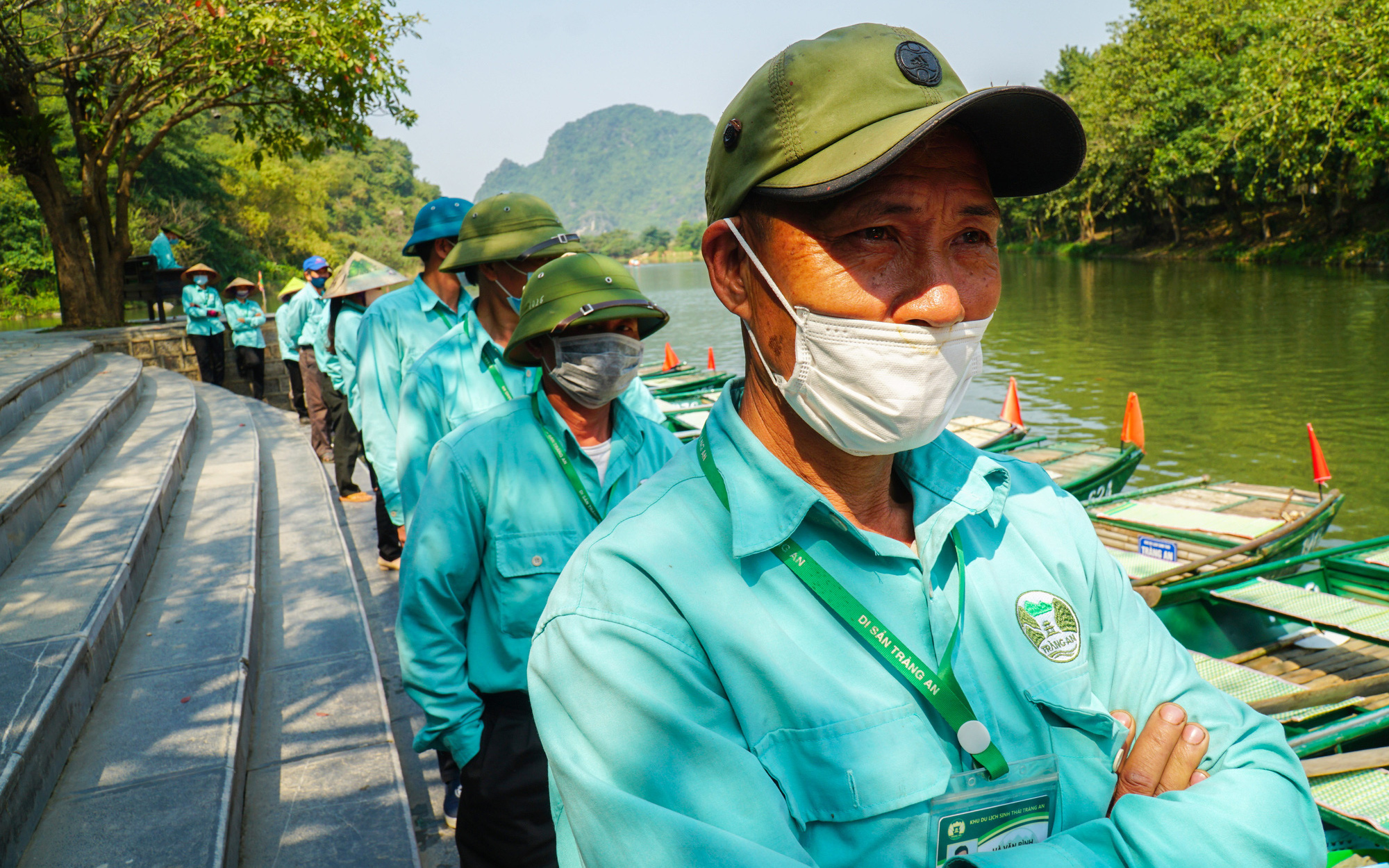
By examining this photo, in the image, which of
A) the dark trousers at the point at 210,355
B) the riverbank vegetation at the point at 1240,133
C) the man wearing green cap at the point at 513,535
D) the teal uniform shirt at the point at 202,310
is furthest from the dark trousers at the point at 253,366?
the riverbank vegetation at the point at 1240,133

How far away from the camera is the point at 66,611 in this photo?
12.0 ft

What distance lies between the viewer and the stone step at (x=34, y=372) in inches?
247

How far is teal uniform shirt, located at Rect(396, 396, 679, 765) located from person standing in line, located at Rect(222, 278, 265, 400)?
1182 centimetres

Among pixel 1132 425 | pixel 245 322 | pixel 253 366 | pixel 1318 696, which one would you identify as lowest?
pixel 1318 696

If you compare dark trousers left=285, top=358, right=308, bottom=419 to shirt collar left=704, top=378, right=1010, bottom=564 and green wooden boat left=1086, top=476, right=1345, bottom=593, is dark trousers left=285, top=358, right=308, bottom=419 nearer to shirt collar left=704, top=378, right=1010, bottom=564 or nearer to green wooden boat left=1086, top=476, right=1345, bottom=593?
green wooden boat left=1086, top=476, right=1345, bottom=593

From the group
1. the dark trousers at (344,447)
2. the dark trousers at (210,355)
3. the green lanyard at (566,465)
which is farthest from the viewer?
the dark trousers at (210,355)

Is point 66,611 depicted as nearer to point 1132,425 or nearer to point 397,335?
point 397,335

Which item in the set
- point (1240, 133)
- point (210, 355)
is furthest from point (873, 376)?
point (1240, 133)

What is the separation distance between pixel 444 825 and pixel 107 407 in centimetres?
557

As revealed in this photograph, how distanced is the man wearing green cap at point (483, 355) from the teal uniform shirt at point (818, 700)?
98.3 inches

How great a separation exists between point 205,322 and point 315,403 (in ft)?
16.9

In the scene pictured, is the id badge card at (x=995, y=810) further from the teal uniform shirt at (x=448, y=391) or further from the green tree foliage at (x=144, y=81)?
the green tree foliage at (x=144, y=81)

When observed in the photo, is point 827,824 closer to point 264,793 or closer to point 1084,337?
point 264,793

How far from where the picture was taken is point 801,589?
1202 mm
